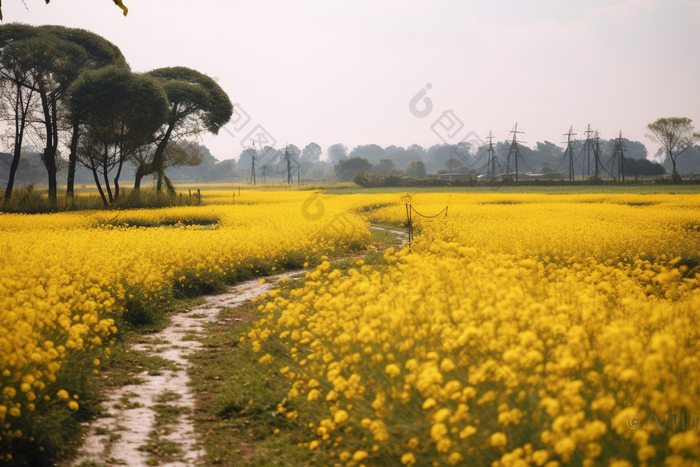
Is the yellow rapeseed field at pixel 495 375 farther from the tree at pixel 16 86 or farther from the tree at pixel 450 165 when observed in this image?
the tree at pixel 450 165

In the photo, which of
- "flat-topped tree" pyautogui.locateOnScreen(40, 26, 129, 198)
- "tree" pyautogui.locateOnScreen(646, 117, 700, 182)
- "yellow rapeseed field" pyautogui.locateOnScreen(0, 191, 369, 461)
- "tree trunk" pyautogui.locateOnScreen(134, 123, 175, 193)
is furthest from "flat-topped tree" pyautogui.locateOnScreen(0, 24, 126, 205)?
"tree" pyautogui.locateOnScreen(646, 117, 700, 182)

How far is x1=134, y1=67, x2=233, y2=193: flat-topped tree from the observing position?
1393 inches

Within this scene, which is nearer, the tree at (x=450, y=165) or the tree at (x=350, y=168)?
the tree at (x=350, y=168)

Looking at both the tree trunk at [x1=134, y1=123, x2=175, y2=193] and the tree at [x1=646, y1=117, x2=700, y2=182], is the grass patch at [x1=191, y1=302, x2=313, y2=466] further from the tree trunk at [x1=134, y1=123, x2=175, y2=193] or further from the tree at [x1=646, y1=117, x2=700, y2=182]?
the tree at [x1=646, y1=117, x2=700, y2=182]

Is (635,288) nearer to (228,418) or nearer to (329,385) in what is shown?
(329,385)

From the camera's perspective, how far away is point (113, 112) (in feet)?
98.4

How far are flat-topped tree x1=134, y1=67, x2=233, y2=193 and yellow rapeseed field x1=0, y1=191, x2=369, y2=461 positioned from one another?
12.1 metres

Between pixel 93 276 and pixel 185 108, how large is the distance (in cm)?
2973

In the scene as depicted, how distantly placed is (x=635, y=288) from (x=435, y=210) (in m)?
22.4

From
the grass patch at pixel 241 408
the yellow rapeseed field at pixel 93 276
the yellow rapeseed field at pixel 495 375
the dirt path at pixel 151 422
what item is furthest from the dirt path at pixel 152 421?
the yellow rapeseed field at pixel 495 375

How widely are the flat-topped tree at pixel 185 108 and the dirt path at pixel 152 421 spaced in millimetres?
29378

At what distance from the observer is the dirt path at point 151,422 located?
4941 millimetres

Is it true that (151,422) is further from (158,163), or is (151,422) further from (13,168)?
(158,163)

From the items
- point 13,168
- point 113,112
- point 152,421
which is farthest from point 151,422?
point 13,168
